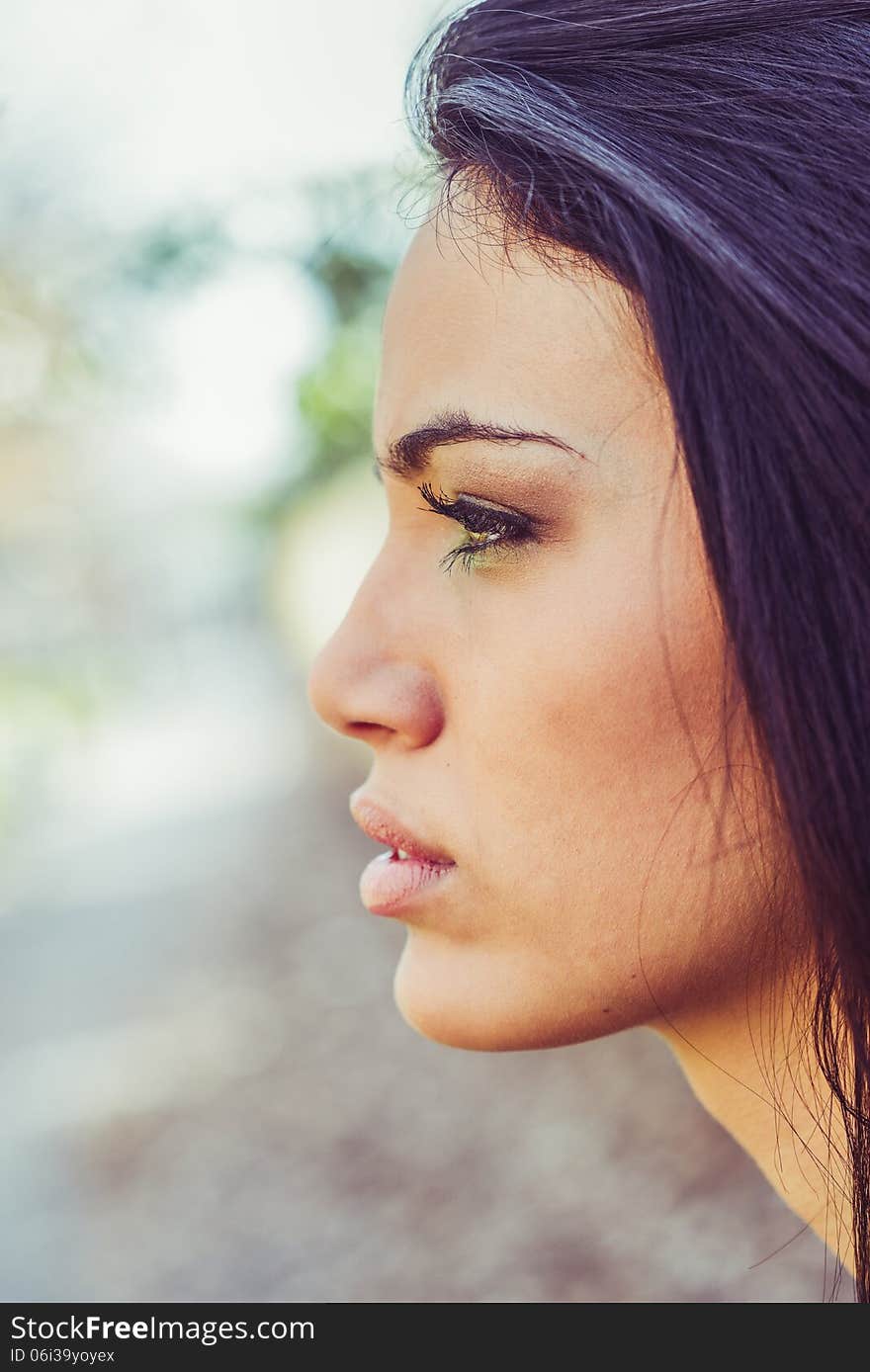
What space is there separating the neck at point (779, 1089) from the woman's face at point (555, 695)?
0.20ft

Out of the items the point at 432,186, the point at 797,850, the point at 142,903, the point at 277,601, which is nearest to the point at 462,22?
the point at 432,186

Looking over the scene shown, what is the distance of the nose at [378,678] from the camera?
1.49 m

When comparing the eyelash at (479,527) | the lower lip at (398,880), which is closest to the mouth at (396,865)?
the lower lip at (398,880)

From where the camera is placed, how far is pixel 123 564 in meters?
23.1

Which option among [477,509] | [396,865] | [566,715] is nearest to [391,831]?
[396,865]

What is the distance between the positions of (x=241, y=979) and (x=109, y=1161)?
230 centimetres

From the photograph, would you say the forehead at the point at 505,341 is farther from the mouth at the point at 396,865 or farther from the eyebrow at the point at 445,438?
the mouth at the point at 396,865

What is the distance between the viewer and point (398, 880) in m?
1.56

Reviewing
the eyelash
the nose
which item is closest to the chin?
the nose

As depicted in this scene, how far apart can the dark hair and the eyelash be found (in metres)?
0.22

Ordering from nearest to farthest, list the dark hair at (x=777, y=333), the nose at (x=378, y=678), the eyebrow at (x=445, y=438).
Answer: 1. the dark hair at (x=777, y=333)
2. the eyebrow at (x=445, y=438)
3. the nose at (x=378, y=678)

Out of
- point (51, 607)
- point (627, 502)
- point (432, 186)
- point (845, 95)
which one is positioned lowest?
point (627, 502)

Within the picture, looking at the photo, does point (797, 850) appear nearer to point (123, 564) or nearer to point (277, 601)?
point (277, 601)

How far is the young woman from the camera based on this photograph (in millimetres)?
1295
